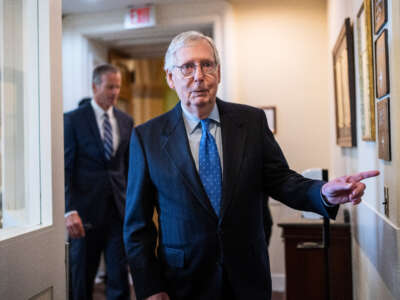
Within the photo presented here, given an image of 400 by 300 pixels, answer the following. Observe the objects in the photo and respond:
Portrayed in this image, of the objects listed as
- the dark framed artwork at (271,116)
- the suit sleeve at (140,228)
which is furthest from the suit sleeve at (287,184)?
the dark framed artwork at (271,116)

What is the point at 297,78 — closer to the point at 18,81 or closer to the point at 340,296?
the point at 340,296

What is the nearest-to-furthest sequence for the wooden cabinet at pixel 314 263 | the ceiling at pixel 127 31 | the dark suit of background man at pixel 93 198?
the wooden cabinet at pixel 314 263, the dark suit of background man at pixel 93 198, the ceiling at pixel 127 31

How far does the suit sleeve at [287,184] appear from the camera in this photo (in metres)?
1.53

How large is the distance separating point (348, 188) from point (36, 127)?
47.5 inches

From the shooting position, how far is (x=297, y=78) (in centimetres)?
425

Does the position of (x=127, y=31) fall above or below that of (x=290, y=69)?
above

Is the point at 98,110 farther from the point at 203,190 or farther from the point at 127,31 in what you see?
the point at 203,190

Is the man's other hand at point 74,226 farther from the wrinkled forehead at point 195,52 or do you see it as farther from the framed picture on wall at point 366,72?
the framed picture on wall at point 366,72

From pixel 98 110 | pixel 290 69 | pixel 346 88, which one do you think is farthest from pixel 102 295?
pixel 346 88

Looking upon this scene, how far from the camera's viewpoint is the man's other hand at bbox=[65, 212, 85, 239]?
109 inches

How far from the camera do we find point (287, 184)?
65.0 inches

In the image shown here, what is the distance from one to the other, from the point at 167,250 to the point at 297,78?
299 centimetres

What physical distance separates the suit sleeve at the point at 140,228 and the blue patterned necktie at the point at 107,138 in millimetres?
1370

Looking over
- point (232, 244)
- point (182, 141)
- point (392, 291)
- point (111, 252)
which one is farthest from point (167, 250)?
point (111, 252)
